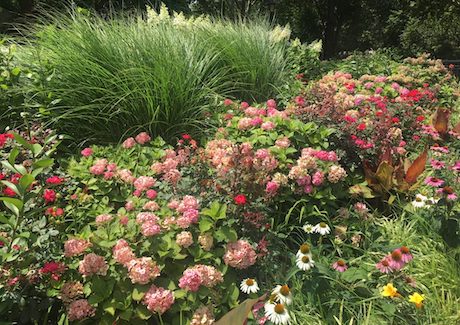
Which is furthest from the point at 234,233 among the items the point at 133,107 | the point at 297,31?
the point at 297,31

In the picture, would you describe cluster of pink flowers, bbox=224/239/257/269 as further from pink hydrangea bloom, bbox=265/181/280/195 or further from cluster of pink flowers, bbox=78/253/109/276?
cluster of pink flowers, bbox=78/253/109/276

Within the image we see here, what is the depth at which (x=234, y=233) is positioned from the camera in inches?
82.7

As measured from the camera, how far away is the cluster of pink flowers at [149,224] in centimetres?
198

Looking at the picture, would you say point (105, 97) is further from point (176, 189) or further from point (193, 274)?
point (193, 274)

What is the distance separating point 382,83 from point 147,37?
8.93 feet

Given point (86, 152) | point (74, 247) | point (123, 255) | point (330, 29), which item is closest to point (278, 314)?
point (123, 255)

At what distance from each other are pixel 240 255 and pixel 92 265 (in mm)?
664

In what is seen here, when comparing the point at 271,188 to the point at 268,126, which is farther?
the point at 268,126

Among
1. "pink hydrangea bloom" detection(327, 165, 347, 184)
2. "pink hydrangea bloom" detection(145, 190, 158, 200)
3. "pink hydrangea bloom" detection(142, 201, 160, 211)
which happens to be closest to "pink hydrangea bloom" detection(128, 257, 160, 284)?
"pink hydrangea bloom" detection(142, 201, 160, 211)

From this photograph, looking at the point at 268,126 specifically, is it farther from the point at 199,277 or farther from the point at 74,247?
the point at 74,247

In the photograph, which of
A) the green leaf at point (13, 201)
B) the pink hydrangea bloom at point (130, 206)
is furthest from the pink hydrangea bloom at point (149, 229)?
the green leaf at point (13, 201)

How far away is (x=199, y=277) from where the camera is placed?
6.10 ft

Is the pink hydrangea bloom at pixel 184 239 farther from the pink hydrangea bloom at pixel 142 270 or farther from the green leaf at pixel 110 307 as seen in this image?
the green leaf at pixel 110 307

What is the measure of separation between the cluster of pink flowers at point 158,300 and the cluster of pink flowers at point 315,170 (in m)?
1.09
